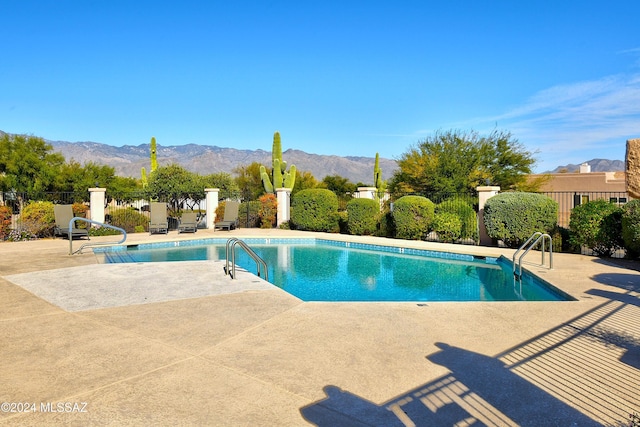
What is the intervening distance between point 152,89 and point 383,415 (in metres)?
35.9

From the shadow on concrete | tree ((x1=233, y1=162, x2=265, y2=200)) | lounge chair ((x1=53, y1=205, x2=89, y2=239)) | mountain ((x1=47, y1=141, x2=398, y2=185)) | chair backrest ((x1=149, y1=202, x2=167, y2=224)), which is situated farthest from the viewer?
mountain ((x1=47, y1=141, x2=398, y2=185))

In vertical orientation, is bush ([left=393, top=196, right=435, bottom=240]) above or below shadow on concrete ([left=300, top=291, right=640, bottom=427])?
above

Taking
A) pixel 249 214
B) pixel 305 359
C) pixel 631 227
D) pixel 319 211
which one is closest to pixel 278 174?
pixel 249 214

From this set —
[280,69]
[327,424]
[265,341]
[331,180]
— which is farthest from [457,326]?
[331,180]

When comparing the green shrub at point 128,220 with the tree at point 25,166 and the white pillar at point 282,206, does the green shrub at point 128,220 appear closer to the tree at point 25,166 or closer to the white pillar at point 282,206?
the tree at point 25,166

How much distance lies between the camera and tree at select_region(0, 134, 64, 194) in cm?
2016

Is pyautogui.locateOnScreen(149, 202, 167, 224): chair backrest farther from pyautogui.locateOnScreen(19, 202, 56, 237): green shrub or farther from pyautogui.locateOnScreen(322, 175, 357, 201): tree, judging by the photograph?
pyautogui.locateOnScreen(322, 175, 357, 201): tree

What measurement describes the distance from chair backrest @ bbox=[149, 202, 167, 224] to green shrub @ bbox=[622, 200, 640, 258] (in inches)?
591

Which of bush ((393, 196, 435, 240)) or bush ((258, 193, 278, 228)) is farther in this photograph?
bush ((258, 193, 278, 228))

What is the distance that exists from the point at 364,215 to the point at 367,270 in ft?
20.4

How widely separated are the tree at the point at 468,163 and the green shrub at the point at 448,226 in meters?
8.29

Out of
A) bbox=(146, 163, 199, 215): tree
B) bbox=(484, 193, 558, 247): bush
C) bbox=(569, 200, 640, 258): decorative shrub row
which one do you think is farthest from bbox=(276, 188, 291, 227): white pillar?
bbox=(569, 200, 640, 258): decorative shrub row

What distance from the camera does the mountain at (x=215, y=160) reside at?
109 meters

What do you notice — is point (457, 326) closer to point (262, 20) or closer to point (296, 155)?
point (262, 20)
